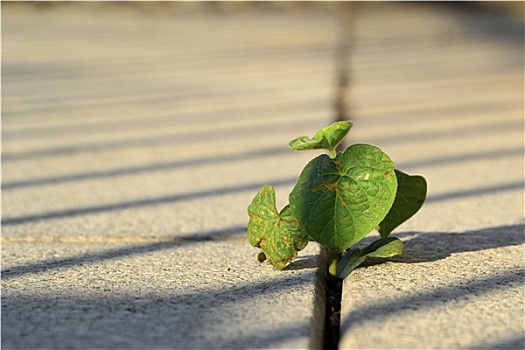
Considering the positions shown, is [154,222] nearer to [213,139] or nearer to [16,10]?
[213,139]

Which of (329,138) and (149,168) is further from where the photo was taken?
(149,168)

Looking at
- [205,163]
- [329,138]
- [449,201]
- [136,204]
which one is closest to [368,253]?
[329,138]

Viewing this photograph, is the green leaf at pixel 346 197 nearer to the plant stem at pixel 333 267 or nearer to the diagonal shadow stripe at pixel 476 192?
the plant stem at pixel 333 267

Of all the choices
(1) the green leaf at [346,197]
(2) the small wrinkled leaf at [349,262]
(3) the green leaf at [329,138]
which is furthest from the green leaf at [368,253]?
(3) the green leaf at [329,138]

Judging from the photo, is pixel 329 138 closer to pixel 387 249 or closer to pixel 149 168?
pixel 387 249

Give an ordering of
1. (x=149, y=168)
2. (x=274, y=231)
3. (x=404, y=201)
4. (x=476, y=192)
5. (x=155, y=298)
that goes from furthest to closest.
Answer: (x=149, y=168)
(x=476, y=192)
(x=404, y=201)
(x=274, y=231)
(x=155, y=298)

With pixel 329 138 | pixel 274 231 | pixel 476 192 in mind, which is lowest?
pixel 476 192

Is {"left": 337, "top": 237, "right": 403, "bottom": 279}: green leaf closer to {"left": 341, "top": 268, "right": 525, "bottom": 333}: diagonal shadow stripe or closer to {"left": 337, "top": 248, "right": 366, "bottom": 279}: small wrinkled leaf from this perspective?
{"left": 337, "top": 248, "right": 366, "bottom": 279}: small wrinkled leaf

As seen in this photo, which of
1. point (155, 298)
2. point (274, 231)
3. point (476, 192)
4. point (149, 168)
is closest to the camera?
point (155, 298)
